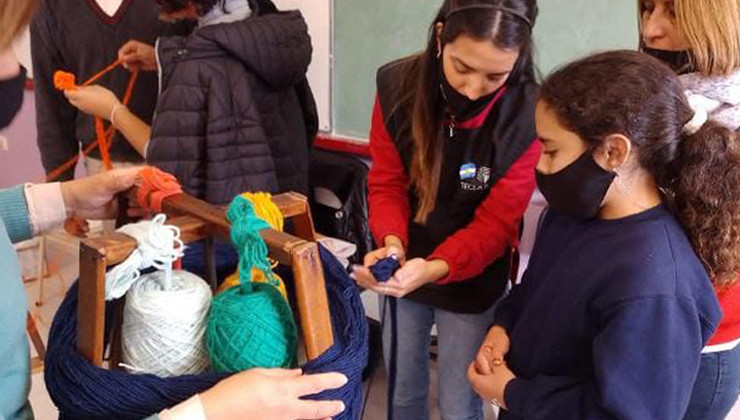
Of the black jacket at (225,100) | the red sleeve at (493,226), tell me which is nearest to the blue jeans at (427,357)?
the red sleeve at (493,226)

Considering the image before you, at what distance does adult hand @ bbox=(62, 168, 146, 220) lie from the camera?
3.07ft

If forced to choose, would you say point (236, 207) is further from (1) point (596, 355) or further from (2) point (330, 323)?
(1) point (596, 355)

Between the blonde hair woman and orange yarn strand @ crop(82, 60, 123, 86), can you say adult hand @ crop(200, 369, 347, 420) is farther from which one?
orange yarn strand @ crop(82, 60, 123, 86)

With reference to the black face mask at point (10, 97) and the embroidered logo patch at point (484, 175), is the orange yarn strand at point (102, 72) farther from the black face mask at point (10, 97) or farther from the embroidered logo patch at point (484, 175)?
the embroidered logo patch at point (484, 175)

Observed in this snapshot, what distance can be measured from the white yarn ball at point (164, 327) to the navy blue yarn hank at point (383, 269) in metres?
0.54

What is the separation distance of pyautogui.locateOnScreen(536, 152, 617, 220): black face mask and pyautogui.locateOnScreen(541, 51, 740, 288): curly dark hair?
36mm

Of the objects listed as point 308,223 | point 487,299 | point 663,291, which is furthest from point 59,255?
point 663,291

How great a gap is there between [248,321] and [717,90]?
0.86 metres

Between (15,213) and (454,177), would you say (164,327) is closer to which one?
(15,213)

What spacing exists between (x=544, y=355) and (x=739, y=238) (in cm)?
33

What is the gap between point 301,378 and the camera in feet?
2.11

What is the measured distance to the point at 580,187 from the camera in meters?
0.93

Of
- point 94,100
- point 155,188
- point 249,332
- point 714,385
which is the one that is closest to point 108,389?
point 249,332

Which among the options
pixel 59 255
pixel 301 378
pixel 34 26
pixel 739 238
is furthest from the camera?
pixel 59 255
